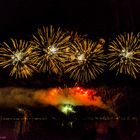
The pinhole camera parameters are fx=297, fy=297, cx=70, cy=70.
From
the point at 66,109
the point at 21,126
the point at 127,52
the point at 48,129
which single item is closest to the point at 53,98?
the point at 66,109

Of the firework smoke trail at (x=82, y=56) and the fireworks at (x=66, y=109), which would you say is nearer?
the firework smoke trail at (x=82, y=56)

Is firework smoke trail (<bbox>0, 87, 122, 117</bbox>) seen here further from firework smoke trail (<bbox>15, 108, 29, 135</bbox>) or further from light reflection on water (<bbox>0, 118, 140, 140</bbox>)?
light reflection on water (<bbox>0, 118, 140, 140</bbox>)

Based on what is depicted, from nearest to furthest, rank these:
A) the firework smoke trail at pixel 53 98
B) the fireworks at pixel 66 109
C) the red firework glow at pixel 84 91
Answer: the red firework glow at pixel 84 91 < the firework smoke trail at pixel 53 98 < the fireworks at pixel 66 109

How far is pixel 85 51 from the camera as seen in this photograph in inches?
481

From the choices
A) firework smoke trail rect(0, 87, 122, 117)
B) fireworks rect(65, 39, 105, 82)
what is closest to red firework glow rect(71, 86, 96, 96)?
firework smoke trail rect(0, 87, 122, 117)

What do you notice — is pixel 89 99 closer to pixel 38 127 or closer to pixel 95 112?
pixel 95 112

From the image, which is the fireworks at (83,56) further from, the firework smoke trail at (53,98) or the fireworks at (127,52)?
the firework smoke trail at (53,98)

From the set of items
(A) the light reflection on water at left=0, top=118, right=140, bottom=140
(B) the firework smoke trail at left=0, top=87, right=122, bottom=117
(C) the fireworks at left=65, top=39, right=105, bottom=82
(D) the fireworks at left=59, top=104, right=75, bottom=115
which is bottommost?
(A) the light reflection on water at left=0, top=118, right=140, bottom=140

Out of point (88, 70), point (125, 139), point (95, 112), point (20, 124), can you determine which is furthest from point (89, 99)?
point (88, 70)

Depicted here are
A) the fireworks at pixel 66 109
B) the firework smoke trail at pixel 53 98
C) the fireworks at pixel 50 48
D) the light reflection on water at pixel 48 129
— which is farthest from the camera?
the fireworks at pixel 66 109

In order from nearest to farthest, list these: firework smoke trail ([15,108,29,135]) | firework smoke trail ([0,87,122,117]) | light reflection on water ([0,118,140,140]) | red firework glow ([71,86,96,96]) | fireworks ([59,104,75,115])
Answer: red firework glow ([71,86,96,96]), firework smoke trail ([0,87,122,117]), light reflection on water ([0,118,140,140]), firework smoke trail ([15,108,29,135]), fireworks ([59,104,75,115])

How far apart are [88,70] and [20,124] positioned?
10590 millimetres

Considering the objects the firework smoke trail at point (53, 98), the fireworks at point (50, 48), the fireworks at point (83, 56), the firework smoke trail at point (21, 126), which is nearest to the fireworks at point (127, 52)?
the fireworks at point (83, 56)

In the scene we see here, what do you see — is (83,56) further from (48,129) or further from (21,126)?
(21,126)
